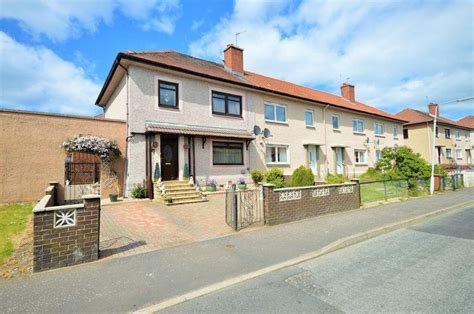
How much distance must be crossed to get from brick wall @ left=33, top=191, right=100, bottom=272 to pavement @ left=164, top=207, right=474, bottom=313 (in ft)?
8.59

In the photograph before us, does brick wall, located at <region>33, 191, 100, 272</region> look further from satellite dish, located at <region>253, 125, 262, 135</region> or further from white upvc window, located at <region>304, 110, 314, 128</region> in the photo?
white upvc window, located at <region>304, 110, 314, 128</region>

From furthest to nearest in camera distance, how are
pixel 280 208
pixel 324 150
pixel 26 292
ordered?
1. pixel 324 150
2. pixel 280 208
3. pixel 26 292

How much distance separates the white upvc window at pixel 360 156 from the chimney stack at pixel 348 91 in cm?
705

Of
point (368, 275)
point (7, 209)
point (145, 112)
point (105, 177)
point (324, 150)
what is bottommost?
point (368, 275)

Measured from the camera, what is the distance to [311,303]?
11.3 ft

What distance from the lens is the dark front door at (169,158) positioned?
1263 cm

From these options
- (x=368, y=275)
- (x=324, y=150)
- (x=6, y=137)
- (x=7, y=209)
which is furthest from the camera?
(x=324, y=150)

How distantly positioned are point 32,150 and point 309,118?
687 inches

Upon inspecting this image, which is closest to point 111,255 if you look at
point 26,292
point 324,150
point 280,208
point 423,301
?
point 26,292

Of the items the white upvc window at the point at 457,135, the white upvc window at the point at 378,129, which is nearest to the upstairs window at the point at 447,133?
the white upvc window at the point at 457,135

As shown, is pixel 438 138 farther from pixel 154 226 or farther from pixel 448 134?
pixel 154 226

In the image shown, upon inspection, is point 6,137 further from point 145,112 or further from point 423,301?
point 423,301

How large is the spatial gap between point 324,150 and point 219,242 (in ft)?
54.2

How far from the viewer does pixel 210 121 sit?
47.1ft
